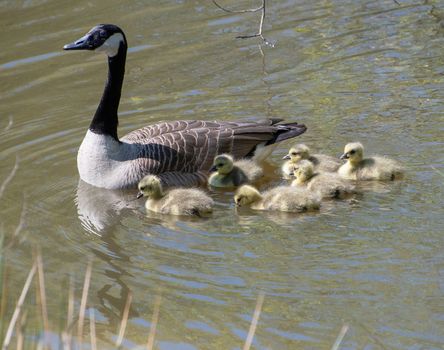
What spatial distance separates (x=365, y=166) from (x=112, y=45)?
10.2 ft

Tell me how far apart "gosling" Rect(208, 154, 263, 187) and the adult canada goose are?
313mm

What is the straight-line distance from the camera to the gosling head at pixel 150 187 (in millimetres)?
9219

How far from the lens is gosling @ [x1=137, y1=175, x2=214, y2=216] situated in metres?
8.95

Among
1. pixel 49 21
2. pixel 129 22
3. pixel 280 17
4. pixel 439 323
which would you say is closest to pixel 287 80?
pixel 280 17

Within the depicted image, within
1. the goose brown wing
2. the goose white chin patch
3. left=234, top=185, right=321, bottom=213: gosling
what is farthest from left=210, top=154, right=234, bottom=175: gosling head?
the goose white chin patch

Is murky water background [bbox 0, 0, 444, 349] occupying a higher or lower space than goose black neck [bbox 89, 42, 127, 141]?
lower

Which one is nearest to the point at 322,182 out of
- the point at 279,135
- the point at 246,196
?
the point at 246,196

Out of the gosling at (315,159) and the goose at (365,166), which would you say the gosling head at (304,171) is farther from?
the goose at (365,166)

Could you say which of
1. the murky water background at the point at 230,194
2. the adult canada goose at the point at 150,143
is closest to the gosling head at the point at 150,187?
the murky water background at the point at 230,194

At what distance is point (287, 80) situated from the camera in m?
12.3

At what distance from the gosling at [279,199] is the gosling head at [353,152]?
2.50 ft

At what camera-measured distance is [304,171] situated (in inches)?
370

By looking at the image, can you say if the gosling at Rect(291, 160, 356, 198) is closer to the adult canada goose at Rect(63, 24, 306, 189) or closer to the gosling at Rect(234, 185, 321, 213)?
the gosling at Rect(234, 185, 321, 213)

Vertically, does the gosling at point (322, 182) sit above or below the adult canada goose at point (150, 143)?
below
